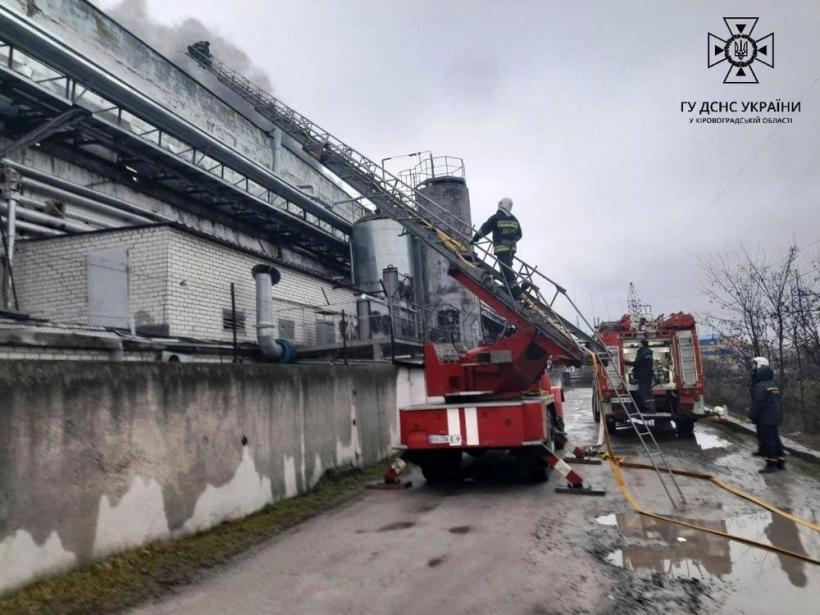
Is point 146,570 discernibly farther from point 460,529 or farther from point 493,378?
point 493,378

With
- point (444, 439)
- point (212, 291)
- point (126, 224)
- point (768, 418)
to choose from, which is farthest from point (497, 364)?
point (126, 224)

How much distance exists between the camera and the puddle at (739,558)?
4.02m

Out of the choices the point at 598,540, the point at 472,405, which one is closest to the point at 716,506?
the point at 598,540

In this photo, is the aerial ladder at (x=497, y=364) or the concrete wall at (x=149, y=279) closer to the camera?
the aerial ladder at (x=497, y=364)

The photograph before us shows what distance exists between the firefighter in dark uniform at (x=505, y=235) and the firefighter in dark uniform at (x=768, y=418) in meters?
4.08

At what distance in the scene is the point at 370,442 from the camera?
33.1ft

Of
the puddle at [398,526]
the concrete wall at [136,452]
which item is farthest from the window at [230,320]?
the puddle at [398,526]

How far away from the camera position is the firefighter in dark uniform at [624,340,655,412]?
13.2m

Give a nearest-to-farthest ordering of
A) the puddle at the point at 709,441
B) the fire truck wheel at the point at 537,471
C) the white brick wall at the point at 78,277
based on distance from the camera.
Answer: the fire truck wheel at the point at 537,471 → the white brick wall at the point at 78,277 → the puddle at the point at 709,441

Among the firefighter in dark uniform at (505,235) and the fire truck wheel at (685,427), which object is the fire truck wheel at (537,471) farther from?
the fire truck wheel at (685,427)

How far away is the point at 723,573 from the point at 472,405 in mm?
3732

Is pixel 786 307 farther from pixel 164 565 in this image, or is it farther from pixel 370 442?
pixel 164 565

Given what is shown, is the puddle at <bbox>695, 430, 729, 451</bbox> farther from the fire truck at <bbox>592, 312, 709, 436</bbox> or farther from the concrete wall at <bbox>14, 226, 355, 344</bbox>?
the concrete wall at <bbox>14, 226, 355, 344</bbox>

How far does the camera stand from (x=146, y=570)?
4.65 meters
